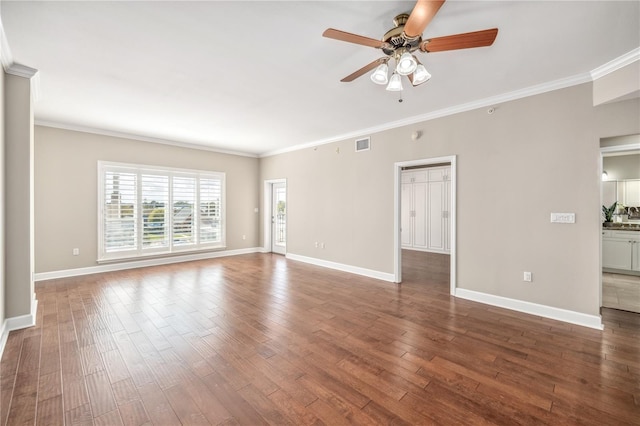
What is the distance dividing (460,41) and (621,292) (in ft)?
16.2

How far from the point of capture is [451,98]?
3.72m

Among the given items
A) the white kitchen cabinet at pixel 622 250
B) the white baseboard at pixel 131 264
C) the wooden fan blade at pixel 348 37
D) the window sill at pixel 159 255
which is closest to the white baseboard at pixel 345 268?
the white baseboard at pixel 131 264

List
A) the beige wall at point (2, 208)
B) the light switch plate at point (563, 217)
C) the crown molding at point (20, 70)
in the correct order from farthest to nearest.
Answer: the light switch plate at point (563, 217), the crown molding at point (20, 70), the beige wall at point (2, 208)

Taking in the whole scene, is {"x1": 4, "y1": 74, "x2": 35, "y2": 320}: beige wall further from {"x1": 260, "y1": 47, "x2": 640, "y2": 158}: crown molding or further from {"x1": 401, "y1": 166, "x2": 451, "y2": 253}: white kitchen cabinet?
{"x1": 401, "y1": 166, "x2": 451, "y2": 253}: white kitchen cabinet

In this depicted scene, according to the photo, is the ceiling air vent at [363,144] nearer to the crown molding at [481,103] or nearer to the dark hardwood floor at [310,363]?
the crown molding at [481,103]

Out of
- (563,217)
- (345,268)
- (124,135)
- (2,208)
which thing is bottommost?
(345,268)

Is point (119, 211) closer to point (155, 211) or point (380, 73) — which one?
point (155, 211)

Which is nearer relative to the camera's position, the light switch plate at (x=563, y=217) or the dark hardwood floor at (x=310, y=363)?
the dark hardwood floor at (x=310, y=363)

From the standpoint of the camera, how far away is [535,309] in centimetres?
338

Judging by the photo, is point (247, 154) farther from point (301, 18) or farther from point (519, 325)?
point (519, 325)

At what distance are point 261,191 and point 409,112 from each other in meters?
4.94

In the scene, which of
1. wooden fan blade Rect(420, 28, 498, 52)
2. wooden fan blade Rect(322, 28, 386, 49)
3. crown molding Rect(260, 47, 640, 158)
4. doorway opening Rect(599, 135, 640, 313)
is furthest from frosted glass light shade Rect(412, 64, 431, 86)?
doorway opening Rect(599, 135, 640, 313)

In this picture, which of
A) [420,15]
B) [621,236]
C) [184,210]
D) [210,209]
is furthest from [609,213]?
[184,210]

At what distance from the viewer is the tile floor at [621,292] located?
3680mm
